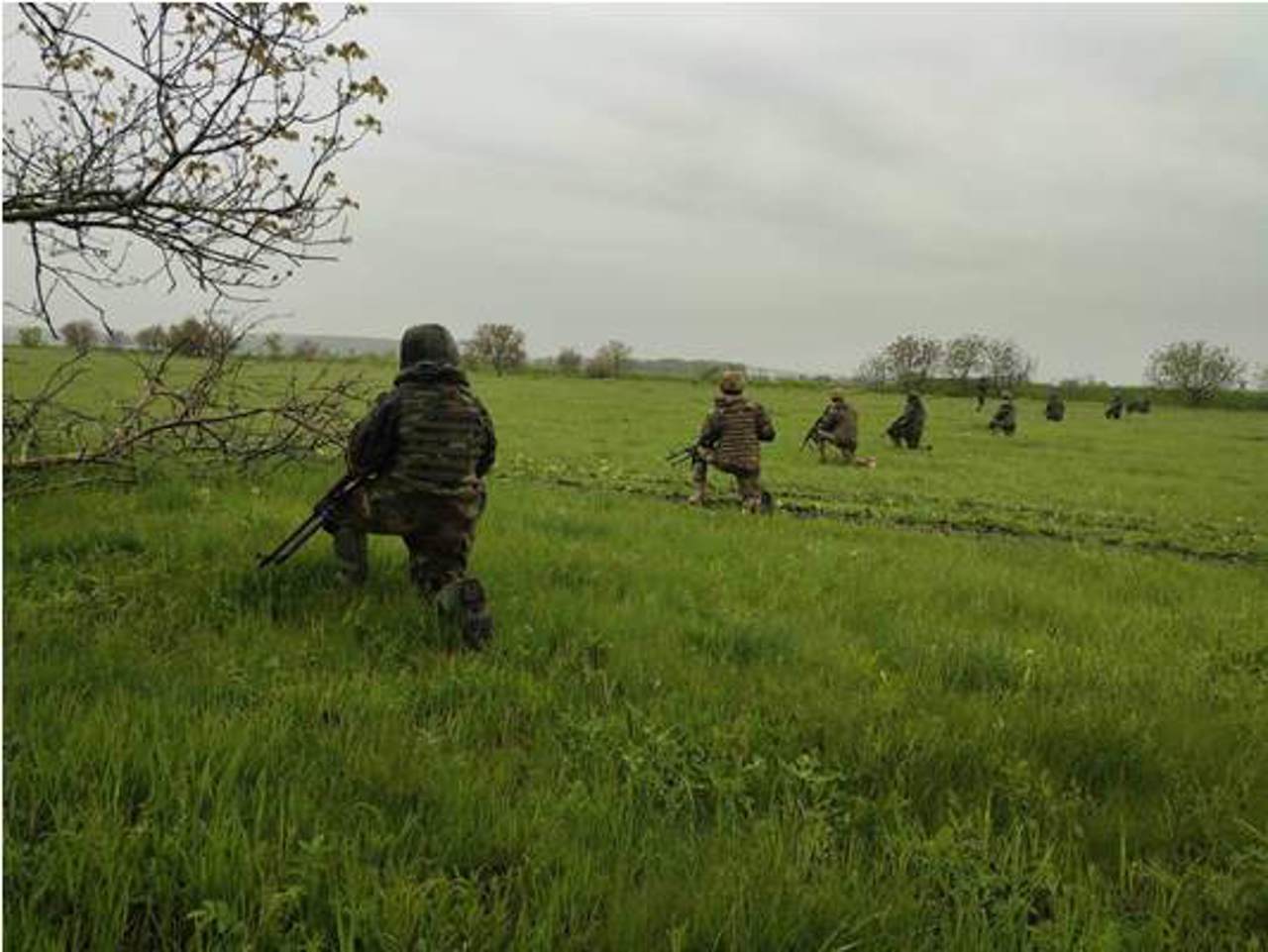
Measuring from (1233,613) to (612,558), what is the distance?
5.98 metres

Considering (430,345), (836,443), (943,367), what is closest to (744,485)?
(430,345)

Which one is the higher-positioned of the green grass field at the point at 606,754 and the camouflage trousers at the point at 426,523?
the camouflage trousers at the point at 426,523

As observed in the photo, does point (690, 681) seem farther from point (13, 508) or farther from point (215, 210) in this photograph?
point (13, 508)

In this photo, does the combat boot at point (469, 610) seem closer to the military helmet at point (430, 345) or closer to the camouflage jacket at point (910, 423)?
the military helmet at point (430, 345)

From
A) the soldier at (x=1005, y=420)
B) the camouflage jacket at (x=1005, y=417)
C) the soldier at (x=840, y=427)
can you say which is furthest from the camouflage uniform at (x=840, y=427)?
the camouflage jacket at (x=1005, y=417)

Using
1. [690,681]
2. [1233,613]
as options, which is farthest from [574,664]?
[1233,613]

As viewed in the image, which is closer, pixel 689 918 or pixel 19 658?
pixel 689 918

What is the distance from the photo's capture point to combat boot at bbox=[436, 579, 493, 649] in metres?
5.14

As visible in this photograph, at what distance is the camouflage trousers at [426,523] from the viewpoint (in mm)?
5703

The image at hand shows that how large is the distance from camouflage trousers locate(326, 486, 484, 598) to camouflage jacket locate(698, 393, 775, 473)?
7.48 meters

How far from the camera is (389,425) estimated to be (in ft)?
18.8

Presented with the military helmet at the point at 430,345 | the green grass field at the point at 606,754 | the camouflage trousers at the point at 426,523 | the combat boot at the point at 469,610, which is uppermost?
the military helmet at the point at 430,345

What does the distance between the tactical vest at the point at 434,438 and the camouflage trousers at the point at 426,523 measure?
12 cm

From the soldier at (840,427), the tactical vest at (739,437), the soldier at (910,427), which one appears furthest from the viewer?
the soldier at (910,427)
